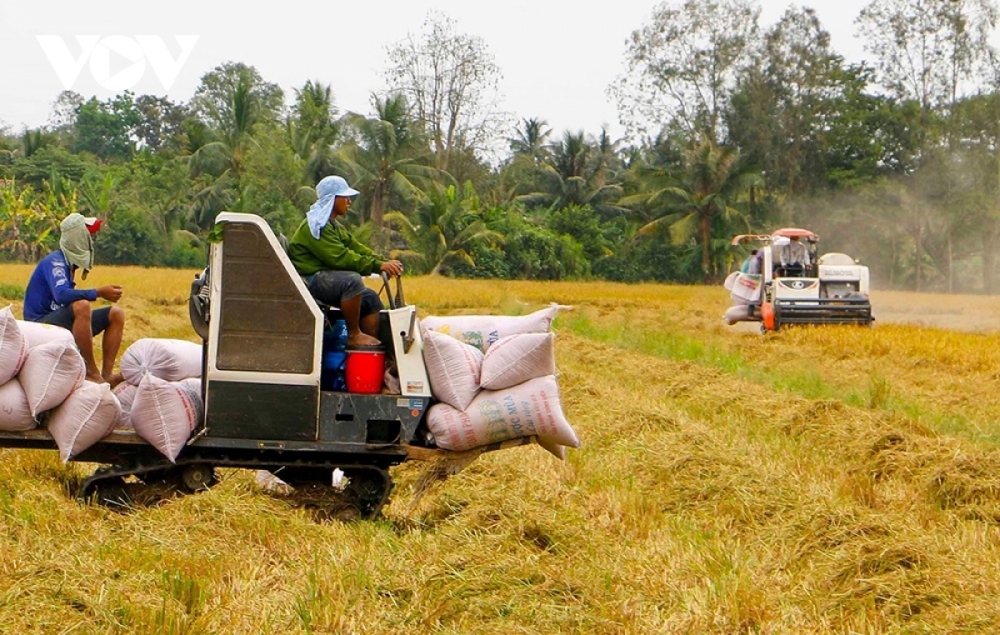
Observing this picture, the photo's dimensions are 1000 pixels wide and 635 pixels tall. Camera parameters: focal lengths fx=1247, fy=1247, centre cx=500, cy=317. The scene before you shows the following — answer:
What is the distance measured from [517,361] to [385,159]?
4013 cm

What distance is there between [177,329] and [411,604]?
16.6 meters

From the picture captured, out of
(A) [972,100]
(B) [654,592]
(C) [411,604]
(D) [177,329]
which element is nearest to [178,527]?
(C) [411,604]

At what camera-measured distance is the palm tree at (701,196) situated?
164ft

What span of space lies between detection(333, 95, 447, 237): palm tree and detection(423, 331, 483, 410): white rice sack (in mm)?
38259

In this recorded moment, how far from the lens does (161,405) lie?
6.64 meters

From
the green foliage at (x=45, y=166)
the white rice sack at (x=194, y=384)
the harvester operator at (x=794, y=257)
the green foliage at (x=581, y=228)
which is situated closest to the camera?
the white rice sack at (x=194, y=384)

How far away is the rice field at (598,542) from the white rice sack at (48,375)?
501mm

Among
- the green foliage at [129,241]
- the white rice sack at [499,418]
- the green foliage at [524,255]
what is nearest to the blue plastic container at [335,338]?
the white rice sack at [499,418]

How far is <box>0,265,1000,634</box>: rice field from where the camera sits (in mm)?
4613

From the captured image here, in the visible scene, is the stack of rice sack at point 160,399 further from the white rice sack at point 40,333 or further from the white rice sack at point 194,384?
Result: the white rice sack at point 40,333

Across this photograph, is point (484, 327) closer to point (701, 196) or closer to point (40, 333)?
point (40, 333)

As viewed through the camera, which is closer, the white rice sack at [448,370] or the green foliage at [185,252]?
the white rice sack at [448,370]

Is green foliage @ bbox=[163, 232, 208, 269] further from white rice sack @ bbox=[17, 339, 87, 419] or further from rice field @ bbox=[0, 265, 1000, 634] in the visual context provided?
white rice sack @ bbox=[17, 339, 87, 419]

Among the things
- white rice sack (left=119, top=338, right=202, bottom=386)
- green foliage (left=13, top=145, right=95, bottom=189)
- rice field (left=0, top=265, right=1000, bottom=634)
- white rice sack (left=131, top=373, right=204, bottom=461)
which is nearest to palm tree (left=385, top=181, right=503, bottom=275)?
green foliage (left=13, top=145, right=95, bottom=189)
